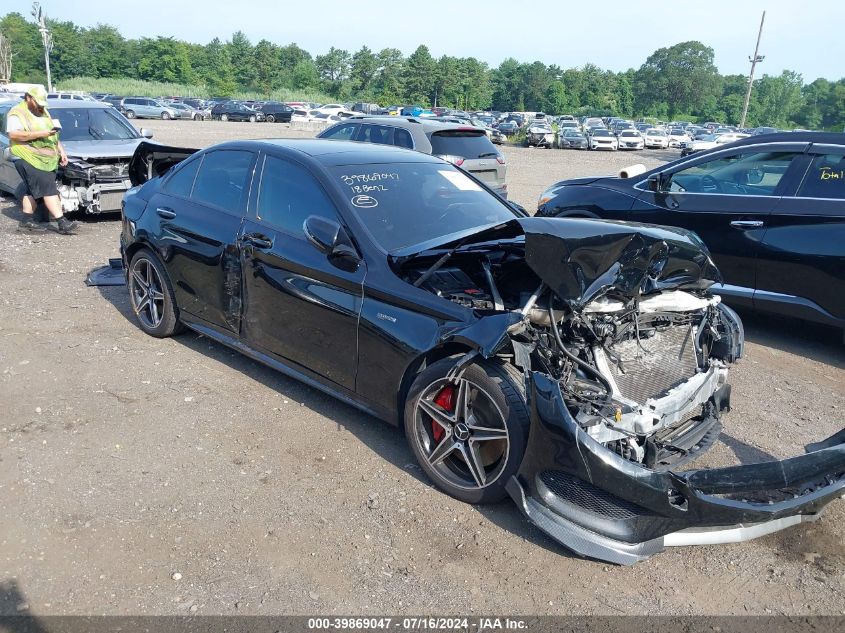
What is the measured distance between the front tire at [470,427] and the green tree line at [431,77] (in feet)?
312

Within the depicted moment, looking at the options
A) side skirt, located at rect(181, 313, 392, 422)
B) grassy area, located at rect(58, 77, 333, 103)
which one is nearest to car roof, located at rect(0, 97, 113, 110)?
side skirt, located at rect(181, 313, 392, 422)

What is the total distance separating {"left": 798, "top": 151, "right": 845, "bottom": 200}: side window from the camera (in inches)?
231

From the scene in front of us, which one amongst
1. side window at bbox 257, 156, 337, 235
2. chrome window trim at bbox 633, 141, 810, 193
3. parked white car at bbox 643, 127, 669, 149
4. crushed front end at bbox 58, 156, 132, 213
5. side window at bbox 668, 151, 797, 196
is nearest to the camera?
side window at bbox 257, 156, 337, 235

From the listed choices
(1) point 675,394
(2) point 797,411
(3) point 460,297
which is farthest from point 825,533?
(3) point 460,297

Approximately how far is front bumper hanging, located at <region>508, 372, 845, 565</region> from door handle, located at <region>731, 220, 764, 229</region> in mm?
3426

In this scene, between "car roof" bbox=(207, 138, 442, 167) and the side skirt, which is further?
"car roof" bbox=(207, 138, 442, 167)

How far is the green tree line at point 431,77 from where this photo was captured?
101312mm

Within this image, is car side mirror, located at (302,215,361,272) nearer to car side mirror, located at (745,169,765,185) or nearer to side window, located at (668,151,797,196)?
side window, located at (668,151,797,196)

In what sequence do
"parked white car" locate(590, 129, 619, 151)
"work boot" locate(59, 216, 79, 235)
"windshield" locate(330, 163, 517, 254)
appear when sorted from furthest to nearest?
"parked white car" locate(590, 129, 619, 151), "work boot" locate(59, 216, 79, 235), "windshield" locate(330, 163, 517, 254)

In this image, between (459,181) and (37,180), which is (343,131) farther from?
(459,181)

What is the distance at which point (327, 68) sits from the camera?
11931 centimetres

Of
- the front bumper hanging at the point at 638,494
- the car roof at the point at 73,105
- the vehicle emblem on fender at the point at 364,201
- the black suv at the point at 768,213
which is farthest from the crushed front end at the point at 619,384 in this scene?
the car roof at the point at 73,105

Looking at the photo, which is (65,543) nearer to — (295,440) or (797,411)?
(295,440)

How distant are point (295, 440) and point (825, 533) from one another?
293 centimetres
